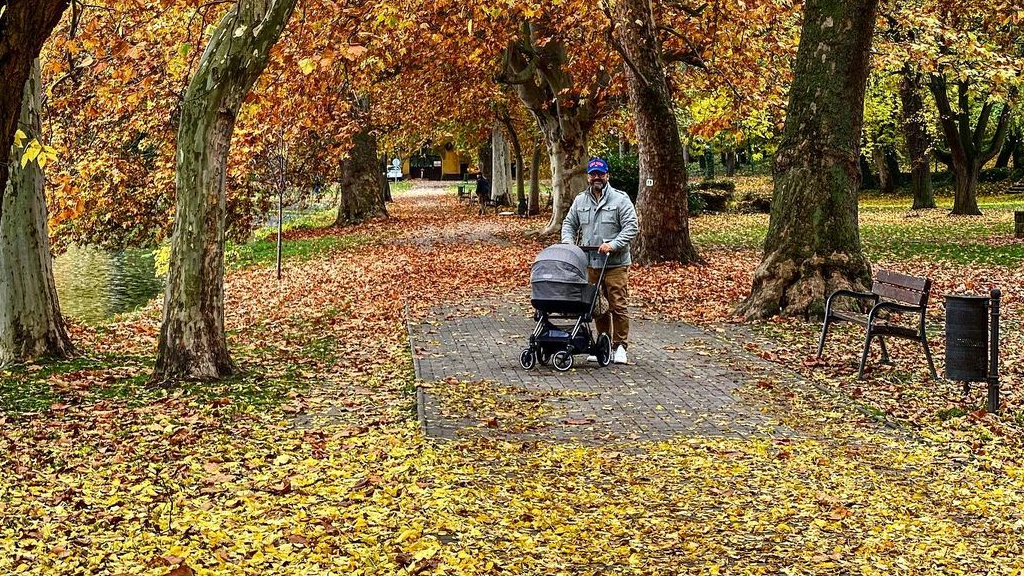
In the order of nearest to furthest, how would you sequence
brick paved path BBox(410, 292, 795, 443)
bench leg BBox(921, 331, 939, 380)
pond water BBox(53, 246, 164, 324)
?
brick paved path BBox(410, 292, 795, 443) → bench leg BBox(921, 331, 939, 380) → pond water BBox(53, 246, 164, 324)

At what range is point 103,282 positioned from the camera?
97.6ft

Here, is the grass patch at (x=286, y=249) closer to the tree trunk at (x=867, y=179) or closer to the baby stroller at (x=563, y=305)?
the baby stroller at (x=563, y=305)

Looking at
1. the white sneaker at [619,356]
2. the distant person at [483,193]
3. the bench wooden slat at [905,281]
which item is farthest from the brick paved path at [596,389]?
the distant person at [483,193]

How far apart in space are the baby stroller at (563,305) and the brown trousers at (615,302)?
0.42ft

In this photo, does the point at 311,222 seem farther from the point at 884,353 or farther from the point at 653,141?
the point at 884,353

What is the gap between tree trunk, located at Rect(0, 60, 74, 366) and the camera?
1217 cm

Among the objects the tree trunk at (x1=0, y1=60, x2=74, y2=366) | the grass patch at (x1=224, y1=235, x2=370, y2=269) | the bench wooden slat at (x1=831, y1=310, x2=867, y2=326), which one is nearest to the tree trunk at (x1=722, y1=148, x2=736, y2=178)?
the grass patch at (x1=224, y1=235, x2=370, y2=269)

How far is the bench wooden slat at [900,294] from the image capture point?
35.3 feet

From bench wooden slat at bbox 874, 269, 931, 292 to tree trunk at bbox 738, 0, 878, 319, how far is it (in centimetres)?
260

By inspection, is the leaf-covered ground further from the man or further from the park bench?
the man

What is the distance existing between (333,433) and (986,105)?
3158cm

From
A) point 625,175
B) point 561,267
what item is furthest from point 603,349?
point 625,175

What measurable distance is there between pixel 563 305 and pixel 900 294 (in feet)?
11.1

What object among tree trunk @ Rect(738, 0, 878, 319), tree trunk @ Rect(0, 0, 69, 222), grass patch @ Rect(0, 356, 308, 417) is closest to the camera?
tree trunk @ Rect(0, 0, 69, 222)
